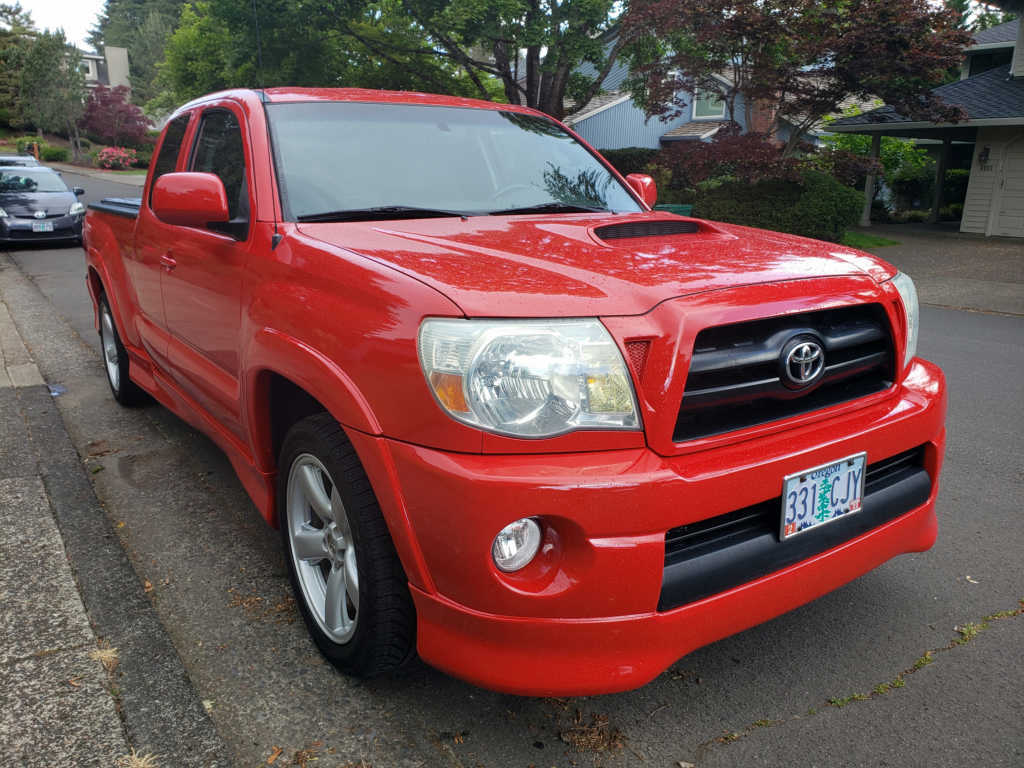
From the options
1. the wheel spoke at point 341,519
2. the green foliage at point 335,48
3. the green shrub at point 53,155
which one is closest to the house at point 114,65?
the green shrub at point 53,155

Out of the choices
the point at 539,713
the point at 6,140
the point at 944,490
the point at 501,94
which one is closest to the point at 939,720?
the point at 539,713

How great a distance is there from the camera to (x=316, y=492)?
2.41m

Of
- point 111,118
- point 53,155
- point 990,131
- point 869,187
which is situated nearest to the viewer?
point 990,131

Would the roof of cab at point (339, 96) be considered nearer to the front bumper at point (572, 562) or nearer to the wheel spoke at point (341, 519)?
Answer: the wheel spoke at point (341, 519)

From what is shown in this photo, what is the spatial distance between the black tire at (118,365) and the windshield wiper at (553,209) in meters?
2.76

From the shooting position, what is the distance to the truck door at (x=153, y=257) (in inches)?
146

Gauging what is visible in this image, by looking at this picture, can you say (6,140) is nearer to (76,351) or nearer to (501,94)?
(501,94)

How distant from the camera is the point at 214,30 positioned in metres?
26.4

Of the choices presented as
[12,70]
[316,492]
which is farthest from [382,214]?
[12,70]

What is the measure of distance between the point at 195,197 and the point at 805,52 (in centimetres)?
1267

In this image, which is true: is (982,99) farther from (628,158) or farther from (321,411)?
(321,411)

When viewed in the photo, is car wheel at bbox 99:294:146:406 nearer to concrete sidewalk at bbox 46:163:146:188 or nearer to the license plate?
the license plate

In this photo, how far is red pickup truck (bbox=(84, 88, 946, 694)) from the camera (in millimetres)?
1853

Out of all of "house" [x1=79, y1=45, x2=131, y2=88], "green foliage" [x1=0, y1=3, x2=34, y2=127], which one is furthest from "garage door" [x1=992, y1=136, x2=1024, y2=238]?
"house" [x1=79, y1=45, x2=131, y2=88]
